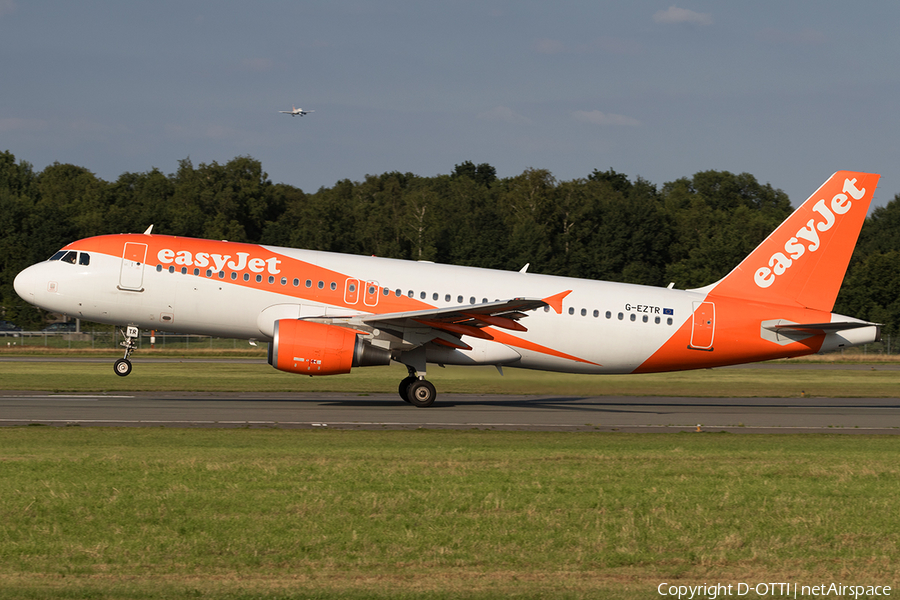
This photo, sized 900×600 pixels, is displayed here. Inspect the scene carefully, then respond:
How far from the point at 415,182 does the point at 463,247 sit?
44270mm

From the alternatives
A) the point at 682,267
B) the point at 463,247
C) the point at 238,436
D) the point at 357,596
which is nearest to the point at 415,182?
the point at 463,247

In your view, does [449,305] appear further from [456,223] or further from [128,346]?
[456,223]

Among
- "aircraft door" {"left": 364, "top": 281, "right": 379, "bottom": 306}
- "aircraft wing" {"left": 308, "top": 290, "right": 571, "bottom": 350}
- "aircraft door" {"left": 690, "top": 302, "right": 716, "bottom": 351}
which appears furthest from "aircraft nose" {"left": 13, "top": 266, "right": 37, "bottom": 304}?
"aircraft door" {"left": 690, "top": 302, "right": 716, "bottom": 351}

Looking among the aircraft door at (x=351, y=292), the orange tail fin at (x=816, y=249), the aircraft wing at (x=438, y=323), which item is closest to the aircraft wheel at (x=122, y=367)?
the aircraft wing at (x=438, y=323)

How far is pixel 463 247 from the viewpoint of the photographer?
9281 cm

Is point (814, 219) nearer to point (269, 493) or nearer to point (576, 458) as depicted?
point (576, 458)

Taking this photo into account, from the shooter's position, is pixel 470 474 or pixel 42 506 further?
pixel 470 474

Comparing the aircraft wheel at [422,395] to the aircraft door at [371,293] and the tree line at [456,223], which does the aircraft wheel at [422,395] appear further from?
the tree line at [456,223]

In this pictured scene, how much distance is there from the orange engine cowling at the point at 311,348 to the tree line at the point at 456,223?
53976 millimetres

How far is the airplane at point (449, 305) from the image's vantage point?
951 inches

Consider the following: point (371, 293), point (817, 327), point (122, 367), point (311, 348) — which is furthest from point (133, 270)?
point (817, 327)

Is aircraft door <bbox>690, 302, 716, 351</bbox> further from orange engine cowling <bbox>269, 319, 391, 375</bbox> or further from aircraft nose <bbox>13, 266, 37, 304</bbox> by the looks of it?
aircraft nose <bbox>13, 266, 37, 304</bbox>

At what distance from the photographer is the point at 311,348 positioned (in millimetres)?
22781
